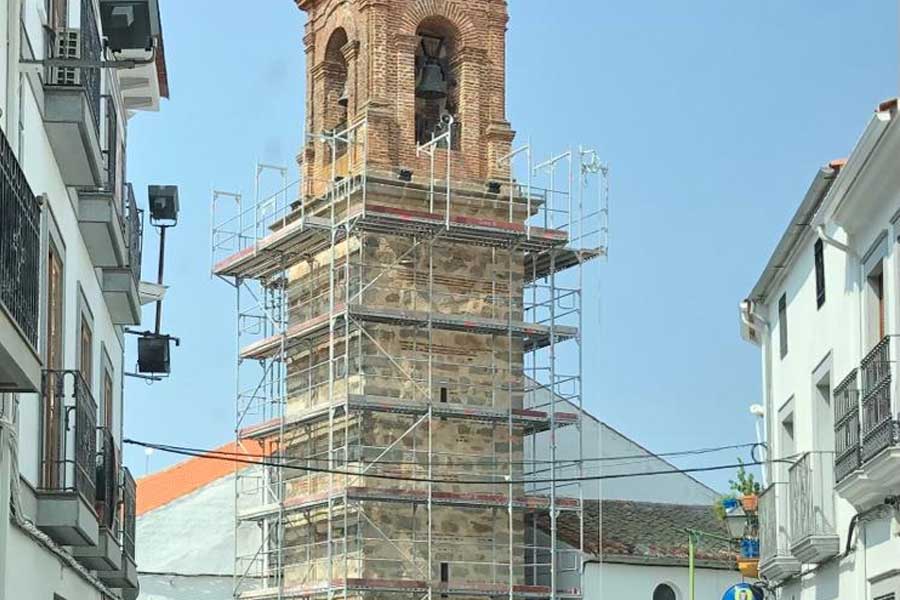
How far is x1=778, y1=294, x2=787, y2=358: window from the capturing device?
732 inches

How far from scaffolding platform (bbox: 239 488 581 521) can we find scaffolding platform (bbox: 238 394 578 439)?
1151 mm

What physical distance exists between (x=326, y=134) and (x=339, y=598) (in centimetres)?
832

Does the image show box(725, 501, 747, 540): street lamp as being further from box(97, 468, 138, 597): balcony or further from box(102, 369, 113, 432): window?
box(102, 369, 113, 432): window

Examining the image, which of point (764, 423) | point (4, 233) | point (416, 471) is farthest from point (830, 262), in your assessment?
point (416, 471)

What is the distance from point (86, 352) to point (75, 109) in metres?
3.98

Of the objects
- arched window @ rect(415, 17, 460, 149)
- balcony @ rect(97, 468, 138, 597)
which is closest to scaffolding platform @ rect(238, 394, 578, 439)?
arched window @ rect(415, 17, 460, 149)

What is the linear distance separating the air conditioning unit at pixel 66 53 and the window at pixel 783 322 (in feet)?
30.1

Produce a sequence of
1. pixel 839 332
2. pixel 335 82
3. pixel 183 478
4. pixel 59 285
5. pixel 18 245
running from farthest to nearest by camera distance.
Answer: pixel 183 478, pixel 335 82, pixel 839 332, pixel 59 285, pixel 18 245

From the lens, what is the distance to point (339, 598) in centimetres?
3275

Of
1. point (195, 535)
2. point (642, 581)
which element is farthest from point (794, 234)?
point (195, 535)

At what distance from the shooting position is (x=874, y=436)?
1248cm

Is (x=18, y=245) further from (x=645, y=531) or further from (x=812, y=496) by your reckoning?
(x=645, y=531)

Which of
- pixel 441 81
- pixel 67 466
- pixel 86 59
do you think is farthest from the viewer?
pixel 441 81

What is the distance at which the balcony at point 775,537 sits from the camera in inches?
699
